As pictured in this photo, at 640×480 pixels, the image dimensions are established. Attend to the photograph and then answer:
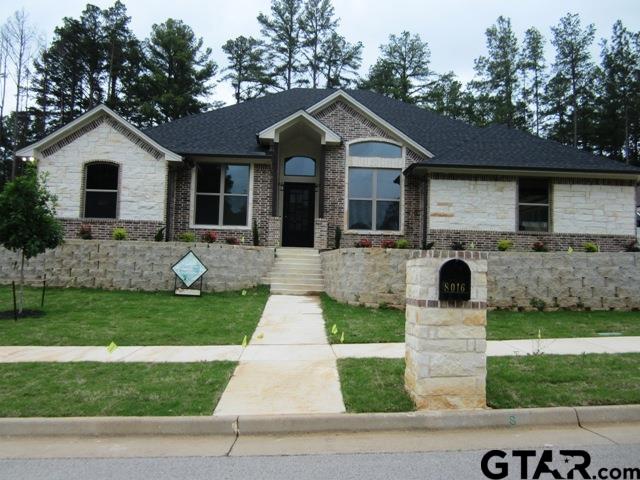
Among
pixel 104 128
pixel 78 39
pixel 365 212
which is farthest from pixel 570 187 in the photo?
pixel 78 39

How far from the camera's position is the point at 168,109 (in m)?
38.3

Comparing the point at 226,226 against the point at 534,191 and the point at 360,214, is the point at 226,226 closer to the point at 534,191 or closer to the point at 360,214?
the point at 360,214

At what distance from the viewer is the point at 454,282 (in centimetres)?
525

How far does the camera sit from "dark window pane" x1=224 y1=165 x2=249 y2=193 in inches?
698

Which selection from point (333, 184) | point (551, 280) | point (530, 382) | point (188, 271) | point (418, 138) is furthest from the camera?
point (418, 138)

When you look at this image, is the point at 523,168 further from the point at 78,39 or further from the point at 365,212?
the point at 78,39

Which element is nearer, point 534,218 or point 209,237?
point 209,237

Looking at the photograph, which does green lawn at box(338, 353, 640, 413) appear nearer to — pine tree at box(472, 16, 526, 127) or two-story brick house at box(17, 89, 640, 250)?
two-story brick house at box(17, 89, 640, 250)

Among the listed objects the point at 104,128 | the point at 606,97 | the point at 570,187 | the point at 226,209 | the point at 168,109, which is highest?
the point at 606,97

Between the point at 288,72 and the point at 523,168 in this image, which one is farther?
the point at 288,72

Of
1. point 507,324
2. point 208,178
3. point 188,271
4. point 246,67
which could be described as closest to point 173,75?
point 246,67

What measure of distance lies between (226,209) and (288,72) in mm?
28389

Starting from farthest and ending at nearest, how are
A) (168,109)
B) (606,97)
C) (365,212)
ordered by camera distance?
(606,97) → (168,109) → (365,212)

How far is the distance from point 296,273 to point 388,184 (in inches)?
214
